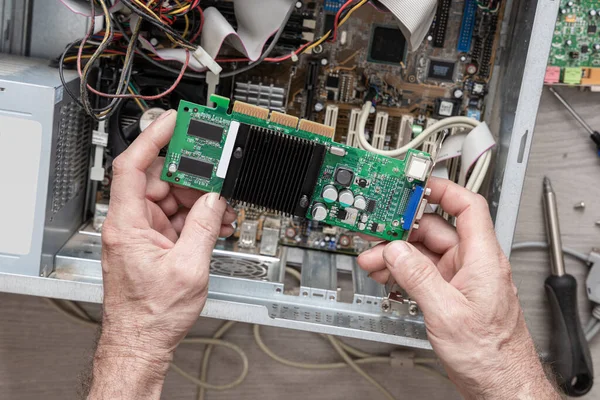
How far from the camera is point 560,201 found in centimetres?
166

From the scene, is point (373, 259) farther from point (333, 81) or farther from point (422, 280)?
point (333, 81)

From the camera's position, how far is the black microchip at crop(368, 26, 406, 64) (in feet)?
4.49

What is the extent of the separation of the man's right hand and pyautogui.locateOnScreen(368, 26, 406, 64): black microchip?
404mm

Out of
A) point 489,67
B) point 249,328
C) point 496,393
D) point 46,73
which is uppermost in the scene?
point 489,67

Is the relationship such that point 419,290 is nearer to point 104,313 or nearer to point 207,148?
point 207,148

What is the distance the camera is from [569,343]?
1.59 m

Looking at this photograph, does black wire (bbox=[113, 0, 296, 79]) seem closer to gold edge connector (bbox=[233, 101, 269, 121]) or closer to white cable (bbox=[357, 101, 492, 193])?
gold edge connector (bbox=[233, 101, 269, 121])

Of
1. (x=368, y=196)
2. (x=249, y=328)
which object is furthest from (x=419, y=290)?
(x=249, y=328)

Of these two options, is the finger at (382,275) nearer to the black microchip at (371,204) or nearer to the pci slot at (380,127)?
Answer: the black microchip at (371,204)

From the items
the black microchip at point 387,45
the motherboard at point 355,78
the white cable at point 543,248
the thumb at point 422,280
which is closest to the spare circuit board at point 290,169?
the thumb at point 422,280

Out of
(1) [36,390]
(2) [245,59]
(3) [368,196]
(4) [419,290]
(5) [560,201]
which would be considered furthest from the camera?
(1) [36,390]

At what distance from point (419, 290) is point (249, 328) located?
0.80m

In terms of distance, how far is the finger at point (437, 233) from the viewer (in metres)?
1.24

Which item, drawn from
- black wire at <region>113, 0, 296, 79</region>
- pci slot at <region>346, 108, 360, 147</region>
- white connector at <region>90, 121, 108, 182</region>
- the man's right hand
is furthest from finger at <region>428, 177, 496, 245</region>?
white connector at <region>90, 121, 108, 182</region>
